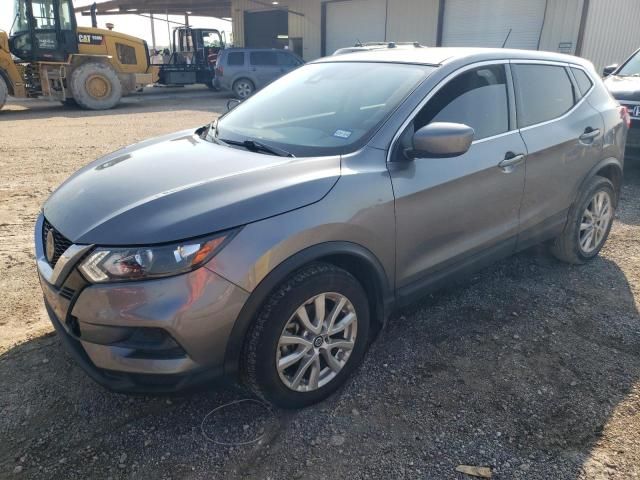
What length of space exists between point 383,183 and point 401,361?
3.59 ft

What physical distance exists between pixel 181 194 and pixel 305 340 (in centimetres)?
90

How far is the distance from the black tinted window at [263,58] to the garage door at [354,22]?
3.07 meters

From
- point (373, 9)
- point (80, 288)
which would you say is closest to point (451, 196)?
point (80, 288)

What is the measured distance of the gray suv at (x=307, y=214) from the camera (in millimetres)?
2123

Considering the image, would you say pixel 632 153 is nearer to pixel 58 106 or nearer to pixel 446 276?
pixel 446 276

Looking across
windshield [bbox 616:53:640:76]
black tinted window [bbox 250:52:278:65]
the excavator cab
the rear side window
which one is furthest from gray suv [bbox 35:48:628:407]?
black tinted window [bbox 250:52:278:65]

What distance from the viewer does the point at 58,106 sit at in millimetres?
16406

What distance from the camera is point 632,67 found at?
7.91 m

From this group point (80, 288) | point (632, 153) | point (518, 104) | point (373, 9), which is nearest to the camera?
point (80, 288)

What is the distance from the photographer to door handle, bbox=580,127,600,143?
3.87 m

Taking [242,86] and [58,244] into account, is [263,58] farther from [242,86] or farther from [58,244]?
[58,244]

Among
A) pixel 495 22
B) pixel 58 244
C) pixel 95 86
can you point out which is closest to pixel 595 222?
pixel 58 244

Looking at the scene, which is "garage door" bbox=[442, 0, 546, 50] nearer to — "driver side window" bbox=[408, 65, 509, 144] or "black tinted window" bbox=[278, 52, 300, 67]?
"black tinted window" bbox=[278, 52, 300, 67]

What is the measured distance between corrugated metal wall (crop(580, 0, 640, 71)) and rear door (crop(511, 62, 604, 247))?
13.1m
